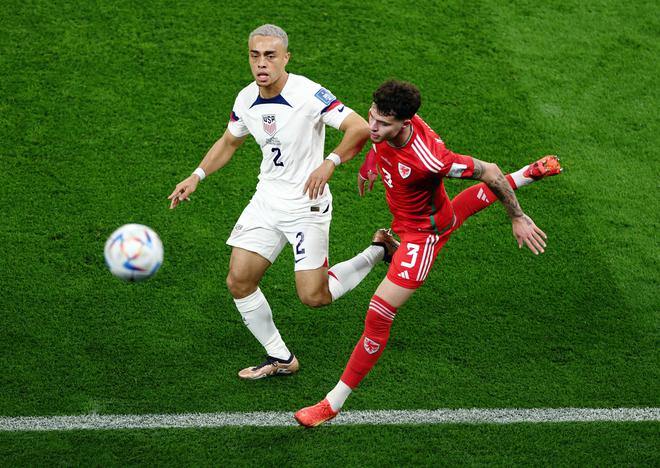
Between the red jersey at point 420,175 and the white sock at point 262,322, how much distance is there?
3.41ft

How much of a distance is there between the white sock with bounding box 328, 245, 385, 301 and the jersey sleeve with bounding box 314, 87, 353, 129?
1.07 meters

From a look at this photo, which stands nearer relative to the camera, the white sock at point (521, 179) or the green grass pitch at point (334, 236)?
the green grass pitch at point (334, 236)

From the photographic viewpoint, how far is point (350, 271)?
21.2ft

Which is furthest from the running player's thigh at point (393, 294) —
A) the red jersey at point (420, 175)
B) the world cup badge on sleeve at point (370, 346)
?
the red jersey at point (420, 175)

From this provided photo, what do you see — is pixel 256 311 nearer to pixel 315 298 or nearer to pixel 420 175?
pixel 315 298

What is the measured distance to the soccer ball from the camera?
521 cm

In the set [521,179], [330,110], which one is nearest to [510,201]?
[521,179]

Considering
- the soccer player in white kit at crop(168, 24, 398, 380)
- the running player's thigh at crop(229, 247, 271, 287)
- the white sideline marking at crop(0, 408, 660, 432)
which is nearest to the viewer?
the white sideline marking at crop(0, 408, 660, 432)

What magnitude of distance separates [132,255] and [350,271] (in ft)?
5.93

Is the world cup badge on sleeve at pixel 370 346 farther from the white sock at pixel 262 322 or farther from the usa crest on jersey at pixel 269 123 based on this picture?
the usa crest on jersey at pixel 269 123

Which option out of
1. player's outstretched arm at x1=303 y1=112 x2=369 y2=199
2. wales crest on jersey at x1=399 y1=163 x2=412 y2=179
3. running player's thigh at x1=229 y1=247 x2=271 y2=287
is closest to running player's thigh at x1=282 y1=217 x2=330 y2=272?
running player's thigh at x1=229 y1=247 x2=271 y2=287

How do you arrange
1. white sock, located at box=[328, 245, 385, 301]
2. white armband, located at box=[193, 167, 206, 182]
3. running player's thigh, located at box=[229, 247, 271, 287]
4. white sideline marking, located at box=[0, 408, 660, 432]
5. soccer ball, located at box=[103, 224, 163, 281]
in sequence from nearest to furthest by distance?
1. soccer ball, located at box=[103, 224, 163, 281]
2. white sideline marking, located at box=[0, 408, 660, 432]
3. running player's thigh, located at box=[229, 247, 271, 287]
4. white armband, located at box=[193, 167, 206, 182]
5. white sock, located at box=[328, 245, 385, 301]

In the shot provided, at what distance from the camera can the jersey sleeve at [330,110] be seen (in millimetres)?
5969

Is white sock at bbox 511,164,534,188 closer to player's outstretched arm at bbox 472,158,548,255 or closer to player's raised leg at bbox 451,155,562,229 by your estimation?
player's raised leg at bbox 451,155,562,229
